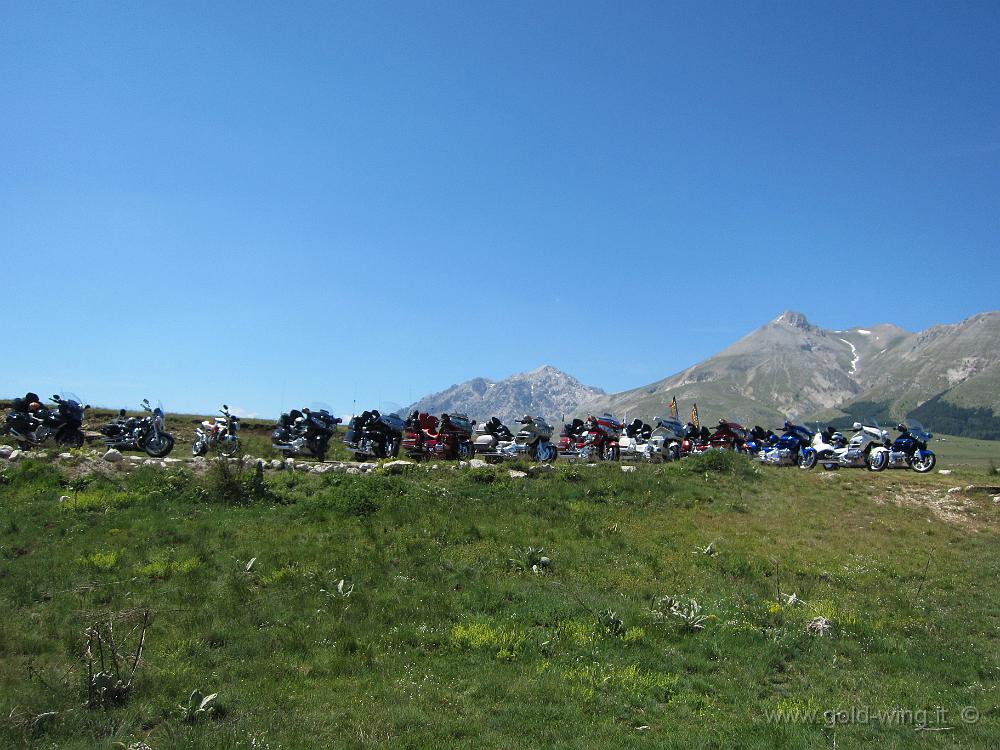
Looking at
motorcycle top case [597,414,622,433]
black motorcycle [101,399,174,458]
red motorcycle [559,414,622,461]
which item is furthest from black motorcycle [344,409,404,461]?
motorcycle top case [597,414,622,433]

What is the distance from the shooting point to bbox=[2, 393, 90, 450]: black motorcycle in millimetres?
25297

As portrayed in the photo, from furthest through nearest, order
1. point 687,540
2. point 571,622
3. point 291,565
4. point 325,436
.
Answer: point 325,436
point 687,540
point 291,565
point 571,622

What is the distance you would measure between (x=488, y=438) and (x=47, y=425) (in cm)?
1745

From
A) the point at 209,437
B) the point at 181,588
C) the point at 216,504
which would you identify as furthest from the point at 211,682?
the point at 209,437

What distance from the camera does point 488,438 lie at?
30312 mm

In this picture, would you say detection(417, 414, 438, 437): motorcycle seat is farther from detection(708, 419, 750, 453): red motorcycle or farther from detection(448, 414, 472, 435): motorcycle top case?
detection(708, 419, 750, 453): red motorcycle

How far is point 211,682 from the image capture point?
880 cm

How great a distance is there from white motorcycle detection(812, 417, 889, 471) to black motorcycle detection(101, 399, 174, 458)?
28.0 m

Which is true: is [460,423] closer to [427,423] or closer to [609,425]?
[427,423]

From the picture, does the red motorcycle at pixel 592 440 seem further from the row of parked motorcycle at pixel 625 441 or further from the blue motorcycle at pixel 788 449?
the blue motorcycle at pixel 788 449

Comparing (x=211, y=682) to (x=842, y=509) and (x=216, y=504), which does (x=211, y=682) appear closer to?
(x=216, y=504)

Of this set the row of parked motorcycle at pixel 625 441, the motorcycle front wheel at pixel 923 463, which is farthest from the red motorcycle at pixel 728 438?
the motorcycle front wheel at pixel 923 463

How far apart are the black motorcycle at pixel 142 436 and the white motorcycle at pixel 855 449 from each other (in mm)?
27982

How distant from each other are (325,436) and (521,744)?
842 inches
